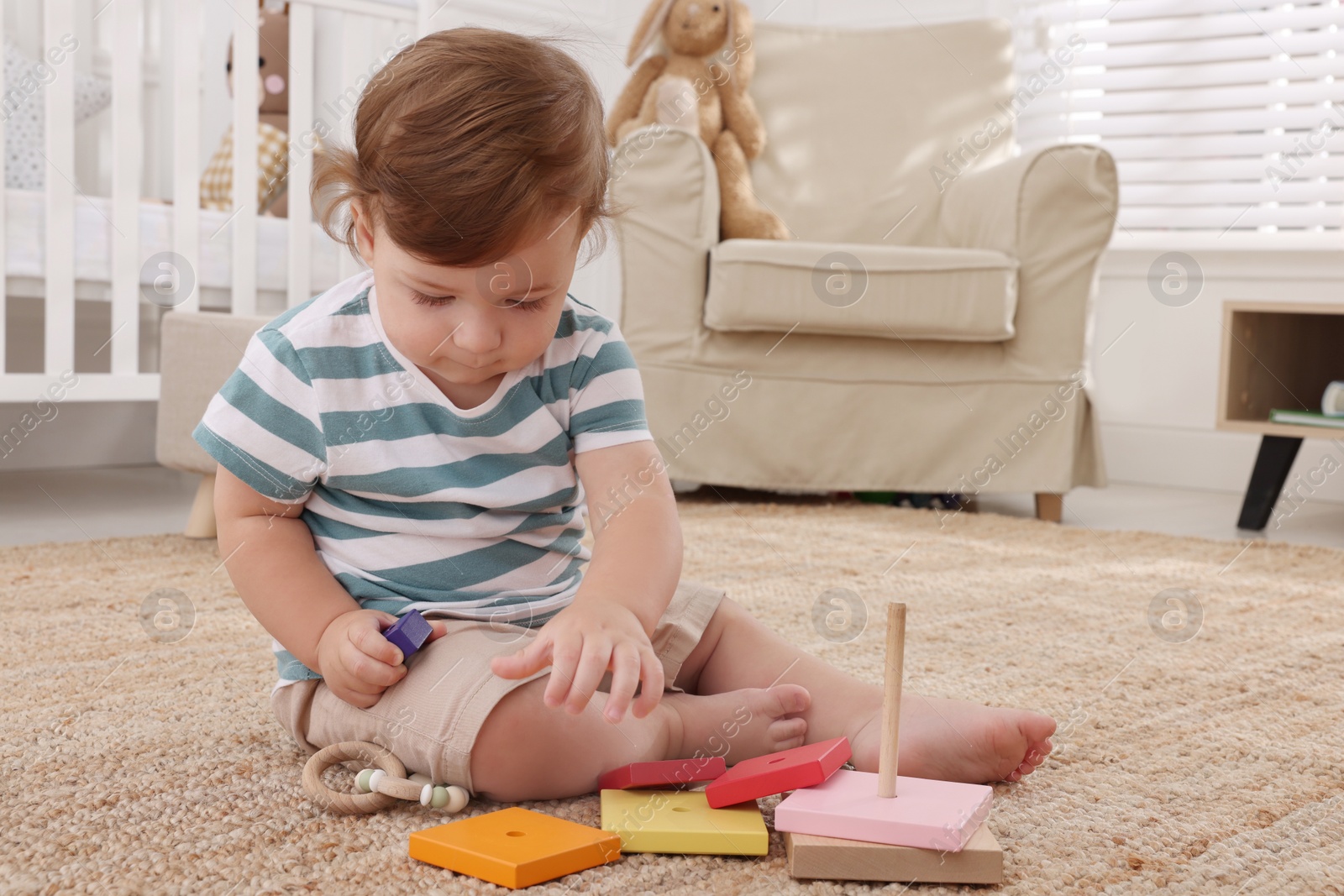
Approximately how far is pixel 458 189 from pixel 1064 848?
447 mm

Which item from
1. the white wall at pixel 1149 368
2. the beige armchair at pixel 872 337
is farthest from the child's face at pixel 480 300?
the white wall at pixel 1149 368

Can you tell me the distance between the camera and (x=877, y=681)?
90cm

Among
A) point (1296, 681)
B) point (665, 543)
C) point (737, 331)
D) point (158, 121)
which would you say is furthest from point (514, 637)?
point (158, 121)

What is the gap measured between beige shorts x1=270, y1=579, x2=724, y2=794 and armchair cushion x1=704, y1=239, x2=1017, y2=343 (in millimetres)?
1187

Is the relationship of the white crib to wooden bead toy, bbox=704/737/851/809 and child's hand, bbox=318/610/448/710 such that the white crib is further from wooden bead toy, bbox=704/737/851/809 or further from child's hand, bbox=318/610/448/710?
wooden bead toy, bbox=704/737/851/809

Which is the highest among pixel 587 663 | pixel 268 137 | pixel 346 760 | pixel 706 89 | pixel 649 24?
pixel 649 24

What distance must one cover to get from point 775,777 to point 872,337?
4.67 ft

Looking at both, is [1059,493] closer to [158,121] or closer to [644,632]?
[644,632]

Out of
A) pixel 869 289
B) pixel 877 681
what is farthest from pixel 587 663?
pixel 869 289

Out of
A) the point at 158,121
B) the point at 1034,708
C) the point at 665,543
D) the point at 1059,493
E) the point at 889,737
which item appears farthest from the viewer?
the point at 158,121

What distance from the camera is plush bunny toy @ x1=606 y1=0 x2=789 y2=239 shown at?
217 cm

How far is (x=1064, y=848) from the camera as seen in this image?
58 cm

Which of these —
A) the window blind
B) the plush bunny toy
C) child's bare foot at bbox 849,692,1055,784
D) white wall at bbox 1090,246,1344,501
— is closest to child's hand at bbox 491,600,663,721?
child's bare foot at bbox 849,692,1055,784

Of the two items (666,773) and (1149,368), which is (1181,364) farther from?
(666,773)
